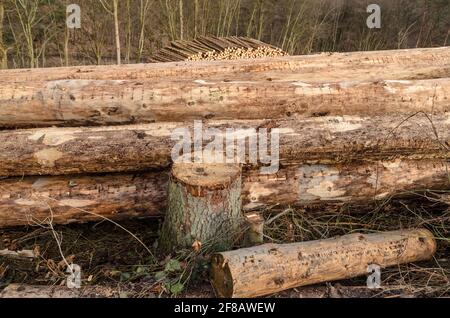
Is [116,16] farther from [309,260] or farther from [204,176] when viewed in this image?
[309,260]

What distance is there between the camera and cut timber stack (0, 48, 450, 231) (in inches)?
144

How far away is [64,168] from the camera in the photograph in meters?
3.66

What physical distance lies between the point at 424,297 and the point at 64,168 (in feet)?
9.00

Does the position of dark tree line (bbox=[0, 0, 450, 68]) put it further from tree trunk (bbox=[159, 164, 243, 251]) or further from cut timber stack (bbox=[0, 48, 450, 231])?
tree trunk (bbox=[159, 164, 243, 251])

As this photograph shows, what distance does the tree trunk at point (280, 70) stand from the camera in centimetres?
467

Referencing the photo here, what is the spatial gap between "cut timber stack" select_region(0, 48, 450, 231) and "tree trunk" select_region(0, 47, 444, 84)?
1.50 feet

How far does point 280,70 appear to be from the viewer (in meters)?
4.84

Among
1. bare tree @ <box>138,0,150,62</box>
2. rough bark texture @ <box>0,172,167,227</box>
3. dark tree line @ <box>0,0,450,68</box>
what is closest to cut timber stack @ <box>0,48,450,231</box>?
rough bark texture @ <box>0,172,167,227</box>

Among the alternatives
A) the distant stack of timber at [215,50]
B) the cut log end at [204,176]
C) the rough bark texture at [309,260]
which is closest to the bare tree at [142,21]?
the distant stack of timber at [215,50]

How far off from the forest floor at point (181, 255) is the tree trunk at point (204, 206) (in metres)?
0.15

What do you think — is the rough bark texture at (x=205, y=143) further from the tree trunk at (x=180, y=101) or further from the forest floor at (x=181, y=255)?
the forest floor at (x=181, y=255)

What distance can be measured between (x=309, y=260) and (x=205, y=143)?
120 centimetres
